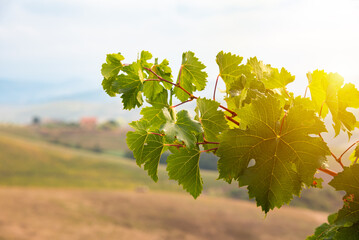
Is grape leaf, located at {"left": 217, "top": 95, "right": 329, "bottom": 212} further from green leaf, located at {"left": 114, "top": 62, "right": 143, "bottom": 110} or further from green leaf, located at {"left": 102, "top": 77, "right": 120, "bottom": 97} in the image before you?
green leaf, located at {"left": 102, "top": 77, "right": 120, "bottom": 97}

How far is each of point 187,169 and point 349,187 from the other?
1.93ft

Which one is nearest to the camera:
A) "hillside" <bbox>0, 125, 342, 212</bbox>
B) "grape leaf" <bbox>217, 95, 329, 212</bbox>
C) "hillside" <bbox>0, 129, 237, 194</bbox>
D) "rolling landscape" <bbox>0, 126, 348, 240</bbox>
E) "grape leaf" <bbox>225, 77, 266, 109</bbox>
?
"grape leaf" <bbox>217, 95, 329, 212</bbox>

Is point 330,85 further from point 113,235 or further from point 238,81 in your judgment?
point 113,235

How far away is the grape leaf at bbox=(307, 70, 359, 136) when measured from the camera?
4.79 ft

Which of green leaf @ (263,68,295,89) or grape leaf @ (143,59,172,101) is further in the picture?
grape leaf @ (143,59,172,101)

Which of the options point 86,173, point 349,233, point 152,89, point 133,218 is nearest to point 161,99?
point 152,89

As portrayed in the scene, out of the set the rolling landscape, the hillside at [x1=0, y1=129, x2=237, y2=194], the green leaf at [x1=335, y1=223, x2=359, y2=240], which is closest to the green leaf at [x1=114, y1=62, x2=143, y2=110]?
the green leaf at [x1=335, y1=223, x2=359, y2=240]

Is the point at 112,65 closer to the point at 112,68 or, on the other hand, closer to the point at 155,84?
the point at 112,68

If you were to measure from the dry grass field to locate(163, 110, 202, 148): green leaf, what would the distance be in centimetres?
2141

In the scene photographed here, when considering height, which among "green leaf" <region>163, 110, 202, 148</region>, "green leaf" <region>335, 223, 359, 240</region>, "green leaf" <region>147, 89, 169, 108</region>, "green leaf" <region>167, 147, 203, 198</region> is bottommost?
"green leaf" <region>335, 223, 359, 240</region>

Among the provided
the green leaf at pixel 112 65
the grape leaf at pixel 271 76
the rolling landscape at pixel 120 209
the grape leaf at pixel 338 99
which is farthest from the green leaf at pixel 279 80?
the rolling landscape at pixel 120 209

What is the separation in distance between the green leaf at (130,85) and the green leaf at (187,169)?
0.99ft

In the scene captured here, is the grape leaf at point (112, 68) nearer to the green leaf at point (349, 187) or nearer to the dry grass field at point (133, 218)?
the green leaf at point (349, 187)

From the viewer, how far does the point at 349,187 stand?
1.33 metres
